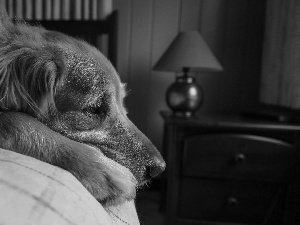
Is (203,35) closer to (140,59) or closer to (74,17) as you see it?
(140,59)

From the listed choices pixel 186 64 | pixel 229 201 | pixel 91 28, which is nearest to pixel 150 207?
pixel 229 201

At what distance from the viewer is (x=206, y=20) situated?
2227 millimetres

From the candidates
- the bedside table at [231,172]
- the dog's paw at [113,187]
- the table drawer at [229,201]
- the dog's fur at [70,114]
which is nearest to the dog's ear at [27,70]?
the dog's fur at [70,114]

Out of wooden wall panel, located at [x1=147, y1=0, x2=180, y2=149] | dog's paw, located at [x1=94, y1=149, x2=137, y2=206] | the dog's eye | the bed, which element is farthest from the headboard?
the bed

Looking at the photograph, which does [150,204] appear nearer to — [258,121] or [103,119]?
[258,121]

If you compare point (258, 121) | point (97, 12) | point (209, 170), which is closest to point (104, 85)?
point (209, 170)

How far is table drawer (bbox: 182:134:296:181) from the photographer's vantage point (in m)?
1.62

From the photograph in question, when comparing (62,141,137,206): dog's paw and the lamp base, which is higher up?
(62,141,137,206): dog's paw

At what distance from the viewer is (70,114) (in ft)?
1.63

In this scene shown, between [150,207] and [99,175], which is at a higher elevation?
[99,175]

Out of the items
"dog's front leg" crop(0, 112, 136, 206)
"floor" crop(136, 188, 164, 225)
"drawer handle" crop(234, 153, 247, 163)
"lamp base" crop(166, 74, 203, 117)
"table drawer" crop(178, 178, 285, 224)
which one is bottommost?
"floor" crop(136, 188, 164, 225)

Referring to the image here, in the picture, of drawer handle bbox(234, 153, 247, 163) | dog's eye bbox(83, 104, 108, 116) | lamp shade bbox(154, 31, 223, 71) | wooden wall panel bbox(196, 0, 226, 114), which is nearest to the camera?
dog's eye bbox(83, 104, 108, 116)

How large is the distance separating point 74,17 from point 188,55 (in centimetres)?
67

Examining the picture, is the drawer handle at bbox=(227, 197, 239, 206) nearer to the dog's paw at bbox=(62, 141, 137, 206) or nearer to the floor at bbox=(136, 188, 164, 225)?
the floor at bbox=(136, 188, 164, 225)
